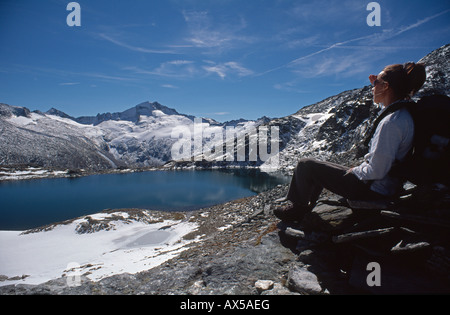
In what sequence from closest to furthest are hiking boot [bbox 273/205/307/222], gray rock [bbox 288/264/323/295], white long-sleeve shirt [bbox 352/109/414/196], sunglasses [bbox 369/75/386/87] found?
1. white long-sleeve shirt [bbox 352/109/414/196]
2. gray rock [bbox 288/264/323/295]
3. sunglasses [bbox 369/75/386/87]
4. hiking boot [bbox 273/205/307/222]

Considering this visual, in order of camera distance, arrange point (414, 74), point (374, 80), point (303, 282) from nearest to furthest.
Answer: point (414, 74), point (303, 282), point (374, 80)

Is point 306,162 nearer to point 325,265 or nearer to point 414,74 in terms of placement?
point 325,265

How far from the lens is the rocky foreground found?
377 centimetres

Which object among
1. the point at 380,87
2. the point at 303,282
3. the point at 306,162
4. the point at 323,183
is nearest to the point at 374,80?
the point at 380,87

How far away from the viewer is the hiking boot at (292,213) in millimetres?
6459

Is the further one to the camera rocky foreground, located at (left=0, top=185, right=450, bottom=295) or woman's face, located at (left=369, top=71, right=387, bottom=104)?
woman's face, located at (left=369, top=71, right=387, bottom=104)

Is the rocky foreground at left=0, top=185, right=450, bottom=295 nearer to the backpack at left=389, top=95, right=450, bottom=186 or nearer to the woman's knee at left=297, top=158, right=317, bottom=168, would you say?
the backpack at left=389, top=95, right=450, bottom=186

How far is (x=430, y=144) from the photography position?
3.85 metres

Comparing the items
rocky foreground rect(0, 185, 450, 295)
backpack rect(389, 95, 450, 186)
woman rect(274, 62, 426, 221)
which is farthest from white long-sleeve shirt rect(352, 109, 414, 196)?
rocky foreground rect(0, 185, 450, 295)

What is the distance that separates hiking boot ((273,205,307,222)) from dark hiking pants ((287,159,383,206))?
0.90 feet

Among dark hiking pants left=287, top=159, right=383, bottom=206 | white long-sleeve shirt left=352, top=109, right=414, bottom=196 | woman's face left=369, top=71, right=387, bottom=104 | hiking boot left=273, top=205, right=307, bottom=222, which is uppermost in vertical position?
woman's face left=369, top=71, right=387, bottom=104

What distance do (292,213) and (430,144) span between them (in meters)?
3.73

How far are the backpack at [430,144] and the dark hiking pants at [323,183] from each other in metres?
0.80
